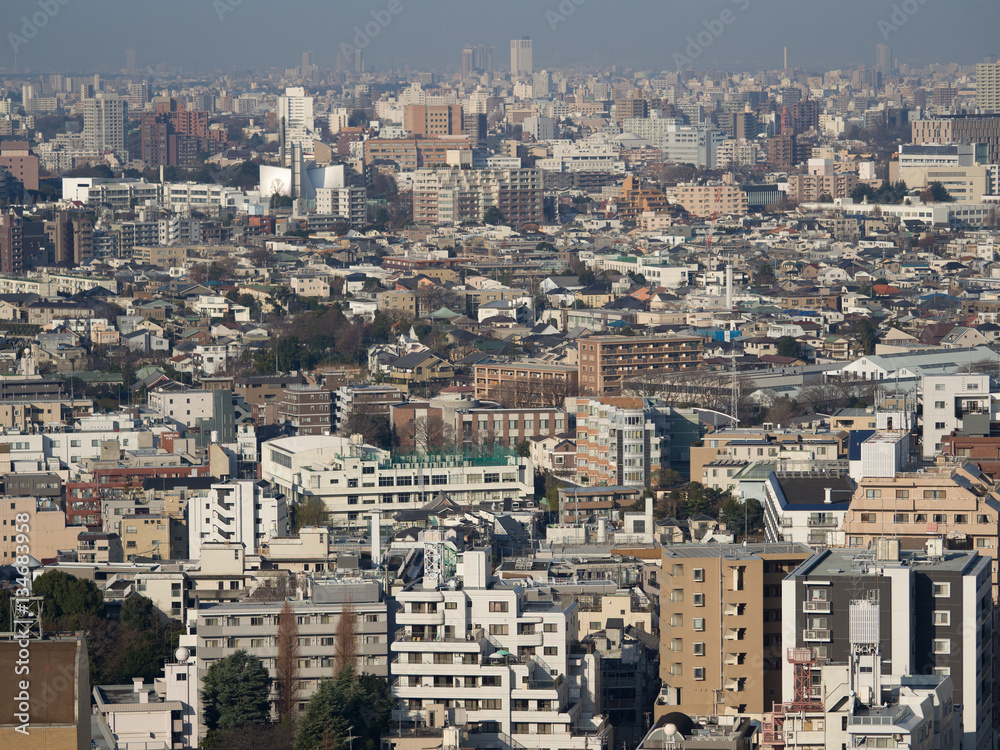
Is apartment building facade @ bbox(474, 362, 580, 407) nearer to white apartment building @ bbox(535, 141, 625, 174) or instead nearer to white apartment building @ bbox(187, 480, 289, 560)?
white apartment building @ bbox(187, 480, 289, 560)

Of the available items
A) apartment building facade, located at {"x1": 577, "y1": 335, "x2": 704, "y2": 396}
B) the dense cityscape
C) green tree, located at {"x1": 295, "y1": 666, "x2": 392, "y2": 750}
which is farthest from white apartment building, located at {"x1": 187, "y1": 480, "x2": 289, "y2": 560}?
apartment building facade, located at {"x1": 577, "y1": 335, "x2": 704, "y2": 396}

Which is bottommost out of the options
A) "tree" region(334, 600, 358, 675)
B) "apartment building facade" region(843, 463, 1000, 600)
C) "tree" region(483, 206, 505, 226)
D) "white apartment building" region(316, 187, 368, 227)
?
"tree" region(334, 600, 358, 675)

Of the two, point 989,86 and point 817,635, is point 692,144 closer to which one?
point 989,86

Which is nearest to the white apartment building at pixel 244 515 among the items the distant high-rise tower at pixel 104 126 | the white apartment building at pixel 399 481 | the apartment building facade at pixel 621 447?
the white apartment building at pixel 399 481

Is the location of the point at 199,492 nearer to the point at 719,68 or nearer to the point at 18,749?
the point at 18,749

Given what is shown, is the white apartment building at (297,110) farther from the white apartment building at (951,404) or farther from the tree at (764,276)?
the white apartment building at (951,404)
